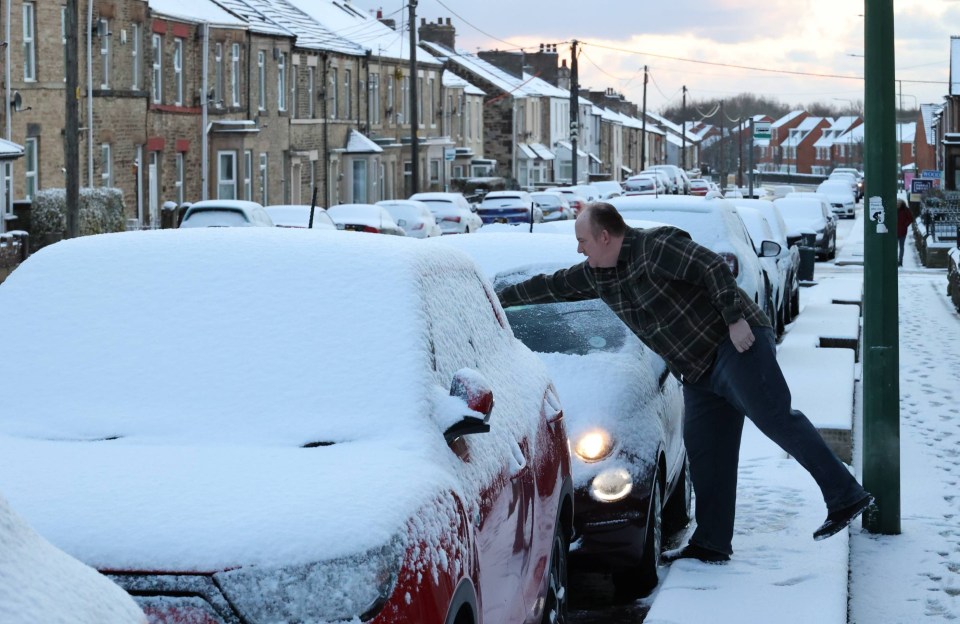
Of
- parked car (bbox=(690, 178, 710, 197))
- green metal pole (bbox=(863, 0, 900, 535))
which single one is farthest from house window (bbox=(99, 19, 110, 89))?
parked car (bbox=(690, 178, 710, 197))

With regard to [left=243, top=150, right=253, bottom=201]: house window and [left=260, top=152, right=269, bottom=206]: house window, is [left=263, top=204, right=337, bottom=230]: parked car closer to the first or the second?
[left=243, top=150, right=253, bottom=201]: house window

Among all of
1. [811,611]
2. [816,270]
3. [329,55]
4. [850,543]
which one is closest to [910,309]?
[816,270]

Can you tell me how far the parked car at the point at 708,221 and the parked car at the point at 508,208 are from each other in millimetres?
32512

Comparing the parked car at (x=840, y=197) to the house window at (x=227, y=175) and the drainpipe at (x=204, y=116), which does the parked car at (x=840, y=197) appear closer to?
the house window at (x=227, y=175)

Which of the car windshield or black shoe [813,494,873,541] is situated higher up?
the car windshield

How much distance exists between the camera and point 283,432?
4.43m

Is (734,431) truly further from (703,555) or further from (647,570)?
(647,570)

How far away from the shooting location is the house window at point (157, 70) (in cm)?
4244

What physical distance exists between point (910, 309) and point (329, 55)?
37.4m

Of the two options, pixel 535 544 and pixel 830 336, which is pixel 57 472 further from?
pixel 830 336

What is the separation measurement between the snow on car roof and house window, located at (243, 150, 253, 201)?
43664mm

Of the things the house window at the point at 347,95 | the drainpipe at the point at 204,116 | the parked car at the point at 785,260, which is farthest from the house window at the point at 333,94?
the parked car at the point at 785,260

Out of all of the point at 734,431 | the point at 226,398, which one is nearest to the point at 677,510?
the point at 734,431

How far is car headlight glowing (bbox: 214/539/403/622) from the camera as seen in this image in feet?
11.7
